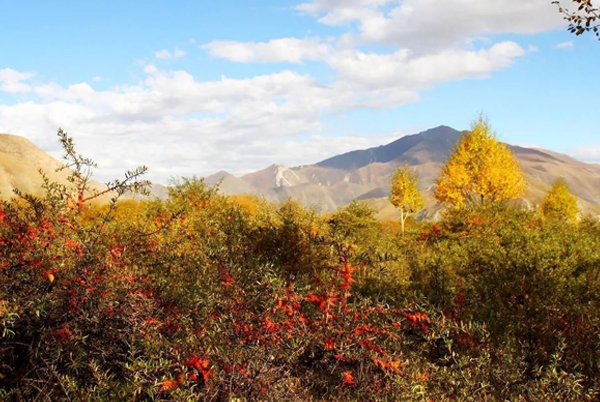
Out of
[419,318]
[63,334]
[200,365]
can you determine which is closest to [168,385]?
[200,365]

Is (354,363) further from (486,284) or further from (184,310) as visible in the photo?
(486,284)

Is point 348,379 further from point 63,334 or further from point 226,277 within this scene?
point 63,334

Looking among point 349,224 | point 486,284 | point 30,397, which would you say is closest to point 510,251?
point 486,284

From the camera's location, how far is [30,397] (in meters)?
5.16

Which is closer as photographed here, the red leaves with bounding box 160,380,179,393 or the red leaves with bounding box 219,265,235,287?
the red leaves with bounding box 160,380,179,393

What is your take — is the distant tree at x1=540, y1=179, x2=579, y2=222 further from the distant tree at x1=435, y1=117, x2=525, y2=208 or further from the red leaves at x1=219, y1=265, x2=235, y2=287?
the red leaves at x1=219, y1=265, x2=235, y2=287

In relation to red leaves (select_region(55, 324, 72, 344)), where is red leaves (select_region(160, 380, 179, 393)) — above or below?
below

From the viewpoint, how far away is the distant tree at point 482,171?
31578 mm

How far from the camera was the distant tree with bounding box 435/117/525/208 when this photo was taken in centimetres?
3158

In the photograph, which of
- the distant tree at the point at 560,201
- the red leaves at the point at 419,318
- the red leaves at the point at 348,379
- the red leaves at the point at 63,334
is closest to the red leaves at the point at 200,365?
the red leaves at the point at 63,334

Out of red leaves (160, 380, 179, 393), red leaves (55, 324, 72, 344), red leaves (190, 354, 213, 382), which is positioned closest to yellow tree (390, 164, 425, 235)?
red leaves (190, 354, 213, 382)

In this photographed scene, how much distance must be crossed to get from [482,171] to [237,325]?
30.0 metres

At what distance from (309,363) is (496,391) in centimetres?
274

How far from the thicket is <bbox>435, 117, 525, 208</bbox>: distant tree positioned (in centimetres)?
2395
